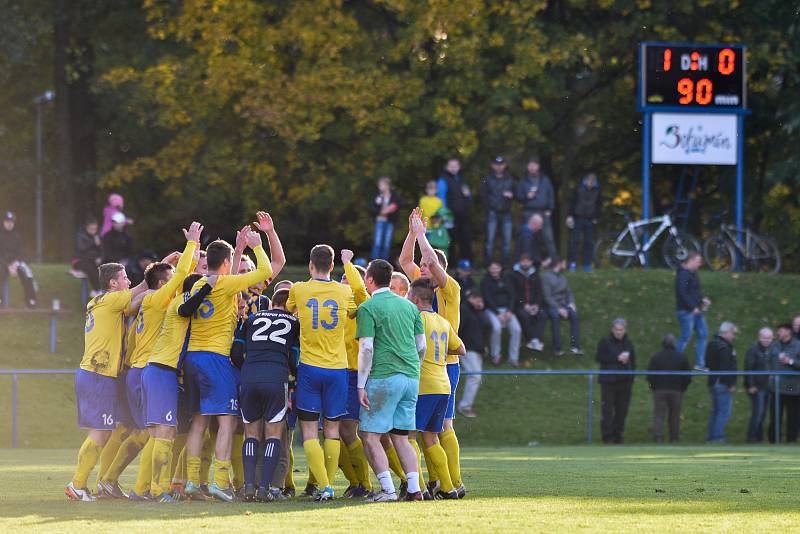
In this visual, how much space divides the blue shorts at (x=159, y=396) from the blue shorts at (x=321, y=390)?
1.00 metres

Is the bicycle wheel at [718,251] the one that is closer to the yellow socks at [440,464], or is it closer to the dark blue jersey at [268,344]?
the yellow socks at [440,464]

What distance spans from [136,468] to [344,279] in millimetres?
4805

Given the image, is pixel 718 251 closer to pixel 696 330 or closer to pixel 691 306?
pixel 696 330

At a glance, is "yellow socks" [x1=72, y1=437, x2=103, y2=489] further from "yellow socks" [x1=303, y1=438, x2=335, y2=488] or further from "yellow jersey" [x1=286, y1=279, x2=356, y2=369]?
"yellow jersey" [x1=286, y1=279, x2=356, y2=369]

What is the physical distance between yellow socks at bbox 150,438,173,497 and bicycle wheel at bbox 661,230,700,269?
19.9 m

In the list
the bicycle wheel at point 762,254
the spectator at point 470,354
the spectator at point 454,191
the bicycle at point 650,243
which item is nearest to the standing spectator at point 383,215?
the spectator at point 454,191

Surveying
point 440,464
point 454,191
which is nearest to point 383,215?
point 454,191

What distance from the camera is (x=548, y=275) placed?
27.6 metres

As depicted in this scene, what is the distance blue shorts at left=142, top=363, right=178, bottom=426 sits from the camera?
41.3 ft

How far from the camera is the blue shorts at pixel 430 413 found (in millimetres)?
12969

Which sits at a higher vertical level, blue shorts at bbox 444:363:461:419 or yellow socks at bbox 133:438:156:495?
blue shorts at bbox 444:363:461:419

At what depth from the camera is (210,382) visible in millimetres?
12641

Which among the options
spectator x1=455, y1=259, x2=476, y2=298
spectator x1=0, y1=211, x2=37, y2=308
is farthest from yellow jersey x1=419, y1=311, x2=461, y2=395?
Answer: spectator x1=0, y1=211, x2=37, y2=308

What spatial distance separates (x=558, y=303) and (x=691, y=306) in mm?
2330
